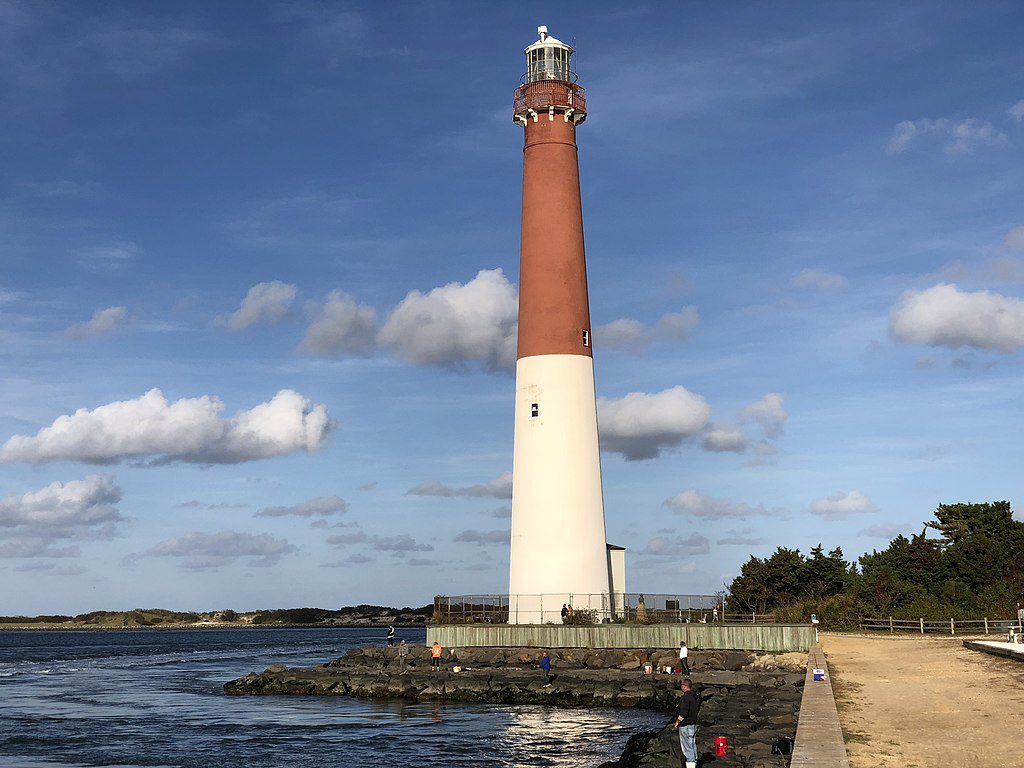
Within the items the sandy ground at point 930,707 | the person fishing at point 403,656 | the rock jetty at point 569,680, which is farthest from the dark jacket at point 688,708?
the person fishing at point 403,656

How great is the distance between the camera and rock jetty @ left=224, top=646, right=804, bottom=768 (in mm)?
29911

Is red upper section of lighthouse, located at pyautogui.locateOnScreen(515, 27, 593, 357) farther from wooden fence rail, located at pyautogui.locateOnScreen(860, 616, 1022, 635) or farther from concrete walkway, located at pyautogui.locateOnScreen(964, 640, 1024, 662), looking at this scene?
wooden fence rail, located at pyautogui.locateOnScreen(860, 616, 1022, 635)

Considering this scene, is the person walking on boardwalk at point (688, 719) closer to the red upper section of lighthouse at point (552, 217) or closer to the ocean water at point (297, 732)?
the ocean water at point (297, 732)

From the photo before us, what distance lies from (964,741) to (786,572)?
36.5 metres

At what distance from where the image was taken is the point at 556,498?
127 ft

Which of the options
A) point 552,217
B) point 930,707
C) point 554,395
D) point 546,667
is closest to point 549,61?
point 552,217

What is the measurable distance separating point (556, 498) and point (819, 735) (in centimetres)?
2278

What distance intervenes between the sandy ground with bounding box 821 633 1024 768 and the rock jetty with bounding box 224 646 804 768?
2.14m

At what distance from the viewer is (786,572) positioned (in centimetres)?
5256

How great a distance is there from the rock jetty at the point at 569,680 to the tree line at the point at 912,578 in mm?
12492

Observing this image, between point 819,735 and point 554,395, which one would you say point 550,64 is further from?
point 819,735

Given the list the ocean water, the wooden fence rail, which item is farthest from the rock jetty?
the wooden fence rail

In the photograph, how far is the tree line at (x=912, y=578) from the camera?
4641 cm

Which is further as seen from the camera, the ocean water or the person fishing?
the person fishing
